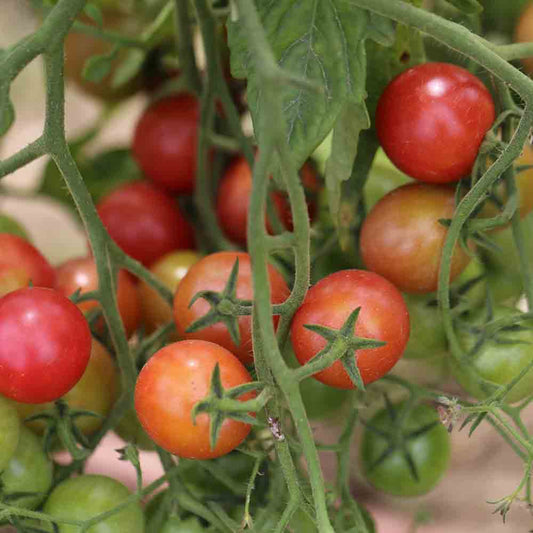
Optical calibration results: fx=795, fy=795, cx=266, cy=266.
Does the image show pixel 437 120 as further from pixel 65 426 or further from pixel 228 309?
pixel 65 426

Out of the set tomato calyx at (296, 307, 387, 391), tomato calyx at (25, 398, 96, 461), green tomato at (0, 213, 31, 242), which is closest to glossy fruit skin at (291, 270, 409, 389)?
tomato calyx at (296, 307, 387, 391)

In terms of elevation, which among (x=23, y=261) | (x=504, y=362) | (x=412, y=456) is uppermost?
(x=23, y=261)

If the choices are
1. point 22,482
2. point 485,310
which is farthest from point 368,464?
point 22,482

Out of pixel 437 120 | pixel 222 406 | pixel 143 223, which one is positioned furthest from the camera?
pixel 143 223

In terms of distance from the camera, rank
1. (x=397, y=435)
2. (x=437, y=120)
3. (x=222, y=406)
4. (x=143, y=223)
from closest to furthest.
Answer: (x=222, y=406) < (x=437, y=120) < (x=397, y=435) < (x=143, y=223)

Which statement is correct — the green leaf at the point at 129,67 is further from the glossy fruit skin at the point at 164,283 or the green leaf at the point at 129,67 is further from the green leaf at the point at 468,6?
the green leaf at the point at 468,6

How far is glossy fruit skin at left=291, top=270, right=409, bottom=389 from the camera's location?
39 cm

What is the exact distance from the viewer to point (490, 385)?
463mm

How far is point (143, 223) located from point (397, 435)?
265 mm

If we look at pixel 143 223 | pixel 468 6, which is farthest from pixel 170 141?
pixel 468 6

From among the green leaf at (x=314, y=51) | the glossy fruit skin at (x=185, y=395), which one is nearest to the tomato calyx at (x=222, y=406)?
the glossy fruit skin at (x=185, y=395)

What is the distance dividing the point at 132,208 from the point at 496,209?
0.98 feet

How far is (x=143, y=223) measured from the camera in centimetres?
65

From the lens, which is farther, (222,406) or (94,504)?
(94,504)
